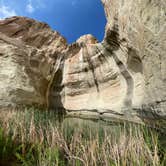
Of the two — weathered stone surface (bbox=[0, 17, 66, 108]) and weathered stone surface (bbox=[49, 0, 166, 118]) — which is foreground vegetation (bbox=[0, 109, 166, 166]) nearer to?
weathered stone surface (bbox=[49, 0, 166, 118])

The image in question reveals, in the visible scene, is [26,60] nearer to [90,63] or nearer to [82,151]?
[90,63]

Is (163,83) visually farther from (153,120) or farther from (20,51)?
(20,51)

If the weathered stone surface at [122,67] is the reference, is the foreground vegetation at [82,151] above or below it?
below

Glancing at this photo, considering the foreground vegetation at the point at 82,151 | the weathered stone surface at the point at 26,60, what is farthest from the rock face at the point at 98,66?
the foreground vegetation at the point at 82,151

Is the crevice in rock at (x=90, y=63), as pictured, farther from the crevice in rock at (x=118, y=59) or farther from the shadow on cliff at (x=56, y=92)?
the shadow on cliff at (x=56, y=92)

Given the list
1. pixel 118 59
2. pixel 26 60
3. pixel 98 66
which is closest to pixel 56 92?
pixel 26 60

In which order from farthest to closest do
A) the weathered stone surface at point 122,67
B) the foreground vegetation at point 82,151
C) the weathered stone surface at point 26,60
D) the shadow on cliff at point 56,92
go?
1. the shadow on cliff at point 56,92
2. the weathered stone surface at point 26,60
3. the weathered stone surface at point 122,67
4. the foreground vegetation at point 82,151

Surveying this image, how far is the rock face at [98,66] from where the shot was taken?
2473 mm

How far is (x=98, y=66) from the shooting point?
488cm

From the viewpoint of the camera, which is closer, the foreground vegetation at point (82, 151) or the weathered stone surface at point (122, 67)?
the foreground vegetation at point (82, 151)

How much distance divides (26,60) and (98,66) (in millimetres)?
1999

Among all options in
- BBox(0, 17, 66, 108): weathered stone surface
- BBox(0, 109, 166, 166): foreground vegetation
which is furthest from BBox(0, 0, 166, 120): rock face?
BBox(0, 109, 166, 166): foreground vegetation

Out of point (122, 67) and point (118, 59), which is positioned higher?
point (118, 59)

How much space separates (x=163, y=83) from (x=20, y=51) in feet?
14.2
